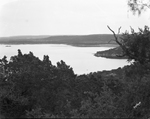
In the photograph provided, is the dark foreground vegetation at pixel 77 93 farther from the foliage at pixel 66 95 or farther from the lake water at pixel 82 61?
the lake water at pixel 82 61

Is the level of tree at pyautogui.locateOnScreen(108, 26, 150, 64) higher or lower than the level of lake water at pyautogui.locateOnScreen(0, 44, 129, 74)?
higher

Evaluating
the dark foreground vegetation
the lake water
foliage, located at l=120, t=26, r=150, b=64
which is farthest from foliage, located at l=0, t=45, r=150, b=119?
the lake water

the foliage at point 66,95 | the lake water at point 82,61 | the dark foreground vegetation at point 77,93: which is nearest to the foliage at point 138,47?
the dark foreground vegetation at point 77,93

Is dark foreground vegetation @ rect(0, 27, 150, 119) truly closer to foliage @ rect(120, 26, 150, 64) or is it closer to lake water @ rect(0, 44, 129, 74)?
foliage @ rect(120, 26, 150, 64)

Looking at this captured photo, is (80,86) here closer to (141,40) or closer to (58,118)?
(141,40)

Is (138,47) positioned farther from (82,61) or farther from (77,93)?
(82,61)

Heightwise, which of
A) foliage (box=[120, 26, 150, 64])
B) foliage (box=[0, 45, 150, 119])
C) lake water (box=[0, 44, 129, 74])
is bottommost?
lake water (box=[0, 44, 129, 74])

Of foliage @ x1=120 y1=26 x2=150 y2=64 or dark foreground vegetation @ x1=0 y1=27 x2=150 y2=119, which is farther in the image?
foliage @ x1=120 y1=26 x2=150 y2=64

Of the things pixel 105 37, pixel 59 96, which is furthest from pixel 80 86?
pixel 105 37
